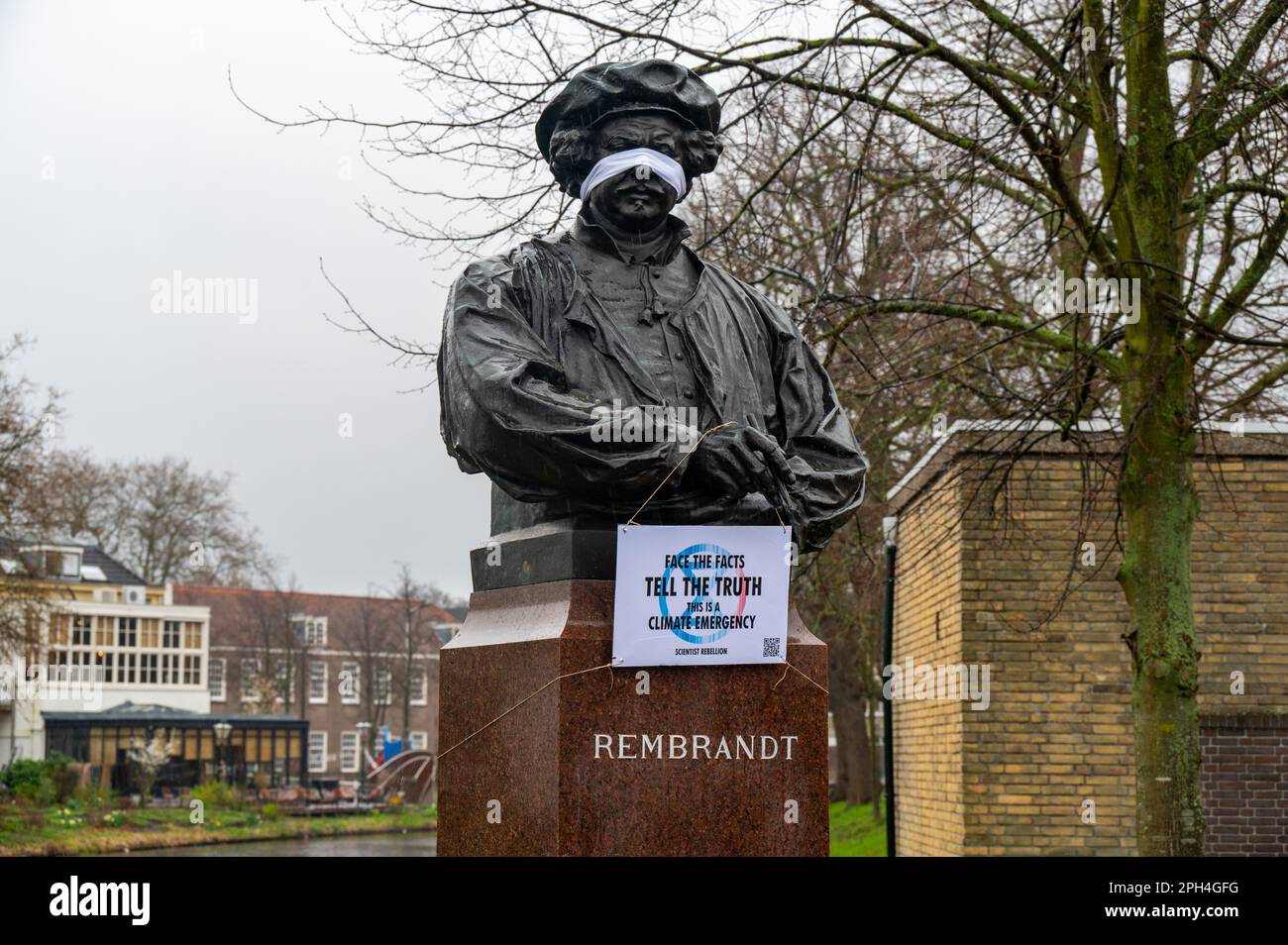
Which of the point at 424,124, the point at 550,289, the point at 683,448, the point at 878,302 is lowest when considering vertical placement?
the point at 683,448

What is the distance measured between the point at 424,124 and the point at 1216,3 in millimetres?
5086

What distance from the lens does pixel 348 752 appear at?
70562 mm

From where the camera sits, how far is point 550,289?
532cm

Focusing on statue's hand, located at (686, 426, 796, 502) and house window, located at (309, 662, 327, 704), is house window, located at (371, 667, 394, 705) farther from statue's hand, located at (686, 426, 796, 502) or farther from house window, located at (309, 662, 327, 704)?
statue's hand, located at (686, 426, 796, 502)

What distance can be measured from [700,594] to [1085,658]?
33.9 feet

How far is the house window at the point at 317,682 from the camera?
69.8 metres

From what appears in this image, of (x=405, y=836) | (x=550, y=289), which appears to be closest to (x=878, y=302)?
(x=550, y=289)

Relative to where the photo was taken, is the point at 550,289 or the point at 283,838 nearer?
the point at 550,289

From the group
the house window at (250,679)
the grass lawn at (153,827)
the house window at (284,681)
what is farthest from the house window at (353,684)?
the grass lawn at (153,827)

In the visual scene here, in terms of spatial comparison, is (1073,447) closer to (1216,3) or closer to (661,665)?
(1216,3)

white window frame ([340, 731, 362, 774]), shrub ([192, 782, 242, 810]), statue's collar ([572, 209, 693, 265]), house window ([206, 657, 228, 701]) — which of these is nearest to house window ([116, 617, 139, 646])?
house window ([206, 657, 228, 701])

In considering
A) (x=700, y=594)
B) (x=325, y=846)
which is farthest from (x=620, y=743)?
(x=325, y=846)

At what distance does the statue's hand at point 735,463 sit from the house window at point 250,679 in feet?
189

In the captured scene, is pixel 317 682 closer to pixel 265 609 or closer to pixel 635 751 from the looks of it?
pixel 265 609
